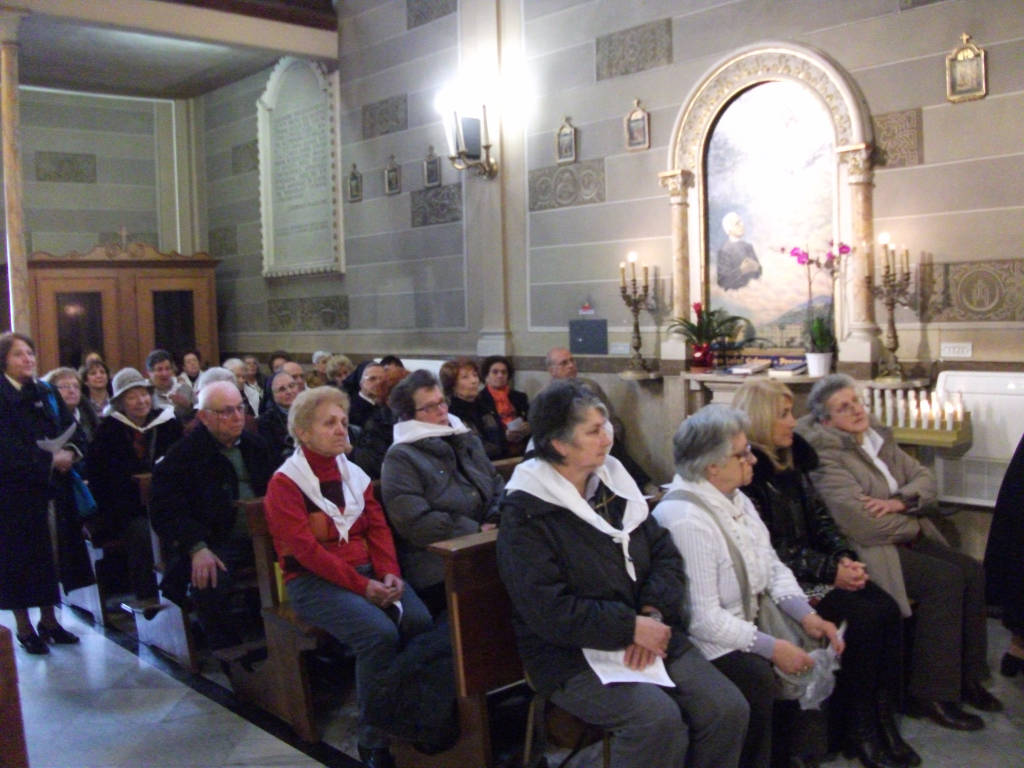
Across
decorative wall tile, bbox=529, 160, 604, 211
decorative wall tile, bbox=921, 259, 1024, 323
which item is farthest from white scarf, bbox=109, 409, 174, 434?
decorative wall tile, bbox=921, 259, 1024, 323

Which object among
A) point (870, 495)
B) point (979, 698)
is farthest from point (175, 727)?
point (979, 698)

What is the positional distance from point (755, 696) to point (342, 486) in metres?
1.58

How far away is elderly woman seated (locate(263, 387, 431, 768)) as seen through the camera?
10.6 feet

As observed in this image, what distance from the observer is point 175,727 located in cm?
356

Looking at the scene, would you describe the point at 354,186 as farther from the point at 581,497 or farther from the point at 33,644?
the point at 581,497

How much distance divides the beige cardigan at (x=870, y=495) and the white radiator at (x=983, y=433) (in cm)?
112

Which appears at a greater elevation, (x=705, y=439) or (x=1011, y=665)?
(x=705, y=439)

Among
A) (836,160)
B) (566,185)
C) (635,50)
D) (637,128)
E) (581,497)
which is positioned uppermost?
(635,50)

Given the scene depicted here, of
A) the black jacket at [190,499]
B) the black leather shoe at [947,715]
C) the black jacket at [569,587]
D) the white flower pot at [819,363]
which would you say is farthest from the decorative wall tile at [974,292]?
the black jacket at [190,499]

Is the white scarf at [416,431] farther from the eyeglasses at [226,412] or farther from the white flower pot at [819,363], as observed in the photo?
the white flower pot at [819,363]

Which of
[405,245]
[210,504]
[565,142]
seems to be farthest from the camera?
[405,245]

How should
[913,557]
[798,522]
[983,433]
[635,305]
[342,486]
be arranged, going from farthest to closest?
1. [635,305]
2. [983,433]
3. [913,557]
4. [342,486]
5. [798,522]

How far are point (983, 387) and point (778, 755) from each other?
254cm

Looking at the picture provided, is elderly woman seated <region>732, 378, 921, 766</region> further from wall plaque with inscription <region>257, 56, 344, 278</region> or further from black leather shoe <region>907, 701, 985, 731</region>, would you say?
wall plaque with inscription <region>257, 56, 344, 278</region>
